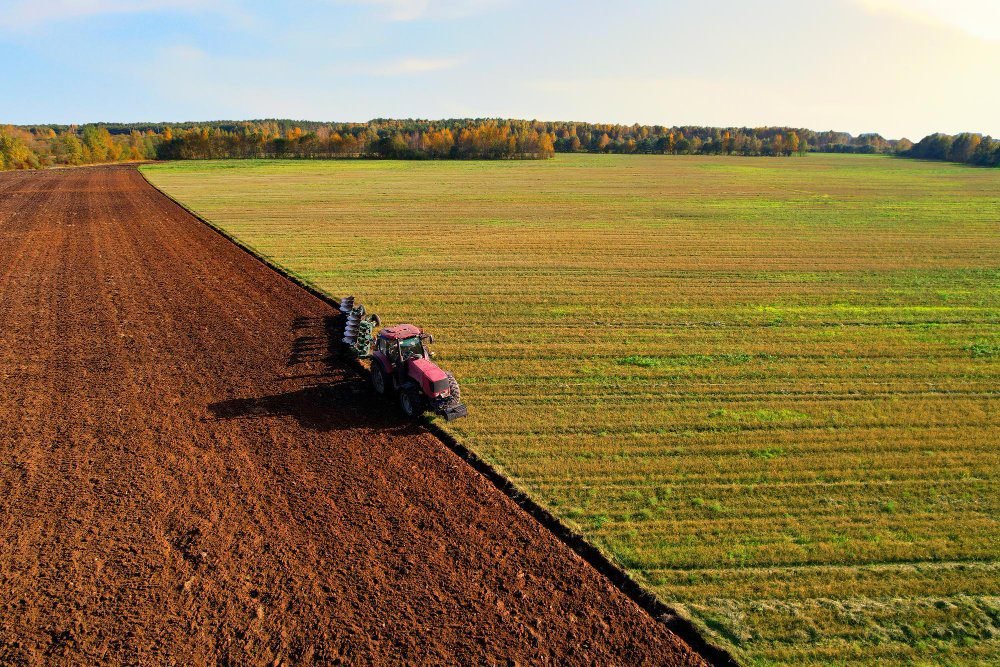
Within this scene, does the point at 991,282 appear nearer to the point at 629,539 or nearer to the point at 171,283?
the point at 629,539

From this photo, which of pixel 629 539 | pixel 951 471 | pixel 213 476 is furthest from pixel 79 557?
pixel 951 471

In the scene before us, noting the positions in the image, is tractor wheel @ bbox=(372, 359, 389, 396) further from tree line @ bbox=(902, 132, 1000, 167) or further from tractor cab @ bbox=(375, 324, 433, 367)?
tree line @ bbox=(902, 132, 1000, 167)

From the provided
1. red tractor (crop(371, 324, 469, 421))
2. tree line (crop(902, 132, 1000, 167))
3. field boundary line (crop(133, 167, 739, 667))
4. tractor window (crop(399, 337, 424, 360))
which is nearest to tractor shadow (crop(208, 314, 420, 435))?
red tractor (crop(371, 324, 469, 421))

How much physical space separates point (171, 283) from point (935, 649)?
28121 mm

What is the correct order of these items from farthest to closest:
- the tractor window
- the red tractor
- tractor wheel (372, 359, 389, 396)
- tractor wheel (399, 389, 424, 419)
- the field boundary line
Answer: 1. tractor wheel (372, 359, 389, 396)
2. the tractor window
3. tractor wheel (399, 389, 424, 419)
4. the red tractor
5. the field boundary line

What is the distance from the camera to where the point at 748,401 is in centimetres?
1536

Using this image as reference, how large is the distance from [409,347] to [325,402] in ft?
9.13

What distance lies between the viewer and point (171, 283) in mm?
25688

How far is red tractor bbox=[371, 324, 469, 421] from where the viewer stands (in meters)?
13.5

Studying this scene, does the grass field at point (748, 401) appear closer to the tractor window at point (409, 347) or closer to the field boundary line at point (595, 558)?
the field boundary line at point (595, 558)

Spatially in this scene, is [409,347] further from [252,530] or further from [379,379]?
[252,530]

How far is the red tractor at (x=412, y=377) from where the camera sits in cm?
1346

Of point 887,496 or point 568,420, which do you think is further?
point 568,420

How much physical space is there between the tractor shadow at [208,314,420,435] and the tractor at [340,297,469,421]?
1.46 ft
